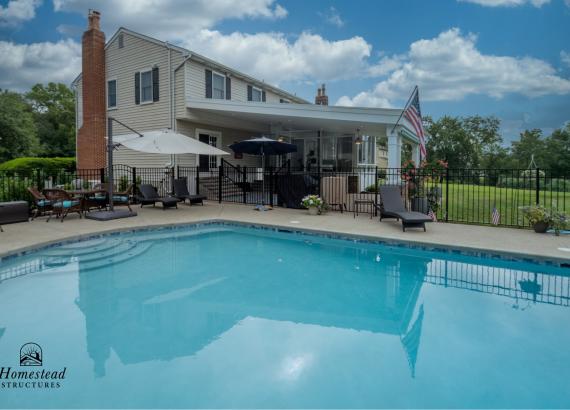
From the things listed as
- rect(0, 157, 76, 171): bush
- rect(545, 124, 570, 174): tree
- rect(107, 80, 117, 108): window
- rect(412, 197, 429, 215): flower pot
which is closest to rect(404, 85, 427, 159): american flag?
rect(412, 197, 429, 215): flower pot

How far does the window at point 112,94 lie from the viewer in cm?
1703

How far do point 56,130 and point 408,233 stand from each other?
4538 cm

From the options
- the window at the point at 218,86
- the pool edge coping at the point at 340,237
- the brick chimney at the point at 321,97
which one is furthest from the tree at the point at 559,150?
the pool edge coping at the point at 340,237

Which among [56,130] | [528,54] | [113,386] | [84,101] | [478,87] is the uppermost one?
[528,54]

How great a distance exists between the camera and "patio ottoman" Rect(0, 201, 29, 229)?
922 centimetres

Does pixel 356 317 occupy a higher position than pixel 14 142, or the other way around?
pixel 14 142

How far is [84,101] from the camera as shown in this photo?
1703 centimetres

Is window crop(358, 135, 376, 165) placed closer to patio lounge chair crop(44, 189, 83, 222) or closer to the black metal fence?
the black metal fence

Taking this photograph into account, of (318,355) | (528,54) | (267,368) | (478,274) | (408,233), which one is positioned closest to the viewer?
(267,368)

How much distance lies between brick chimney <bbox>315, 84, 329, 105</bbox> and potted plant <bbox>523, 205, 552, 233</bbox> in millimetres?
18413

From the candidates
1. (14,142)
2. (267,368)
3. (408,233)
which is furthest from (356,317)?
(14,142)

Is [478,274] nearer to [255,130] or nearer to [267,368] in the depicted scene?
[267,368]

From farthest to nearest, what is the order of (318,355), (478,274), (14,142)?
(14,142), (478,274), (318,355)

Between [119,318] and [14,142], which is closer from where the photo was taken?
[119,318]
